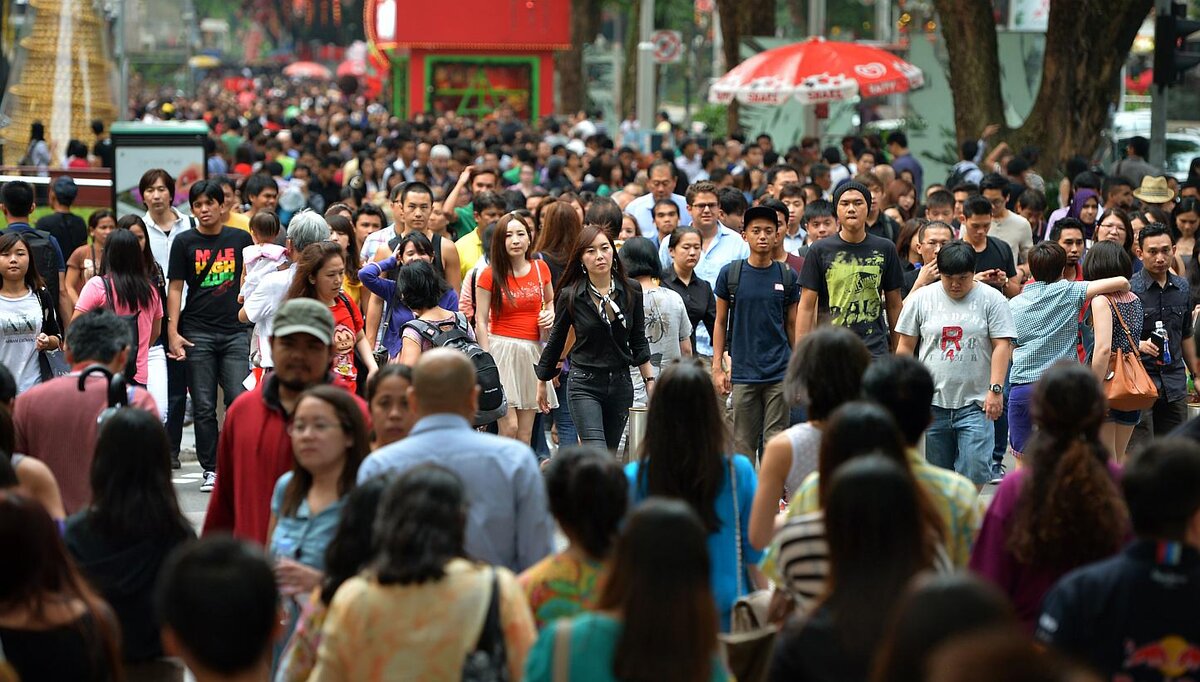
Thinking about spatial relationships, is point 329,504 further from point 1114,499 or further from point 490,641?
point 1114,499

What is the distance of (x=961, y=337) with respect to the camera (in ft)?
28.8

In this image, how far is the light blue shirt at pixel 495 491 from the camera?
5.00 m

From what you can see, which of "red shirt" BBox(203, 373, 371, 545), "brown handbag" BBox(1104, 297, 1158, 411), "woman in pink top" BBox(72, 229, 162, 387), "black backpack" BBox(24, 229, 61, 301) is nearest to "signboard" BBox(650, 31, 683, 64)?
"black backpack" BBox(24, 229, 61, 301)

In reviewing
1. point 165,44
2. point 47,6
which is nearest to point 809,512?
point 47,6

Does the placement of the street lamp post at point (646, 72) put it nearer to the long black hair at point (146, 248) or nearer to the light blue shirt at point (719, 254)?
the light blue shirt at point (719, 254)

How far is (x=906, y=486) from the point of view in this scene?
3.91 metres

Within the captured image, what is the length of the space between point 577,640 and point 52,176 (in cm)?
1394

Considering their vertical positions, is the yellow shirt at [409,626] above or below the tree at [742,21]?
below

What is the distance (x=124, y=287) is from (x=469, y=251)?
2698 mm

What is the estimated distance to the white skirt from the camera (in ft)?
32.1

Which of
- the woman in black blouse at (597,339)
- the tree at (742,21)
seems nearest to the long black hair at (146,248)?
the woman in black blouse at (597,339)

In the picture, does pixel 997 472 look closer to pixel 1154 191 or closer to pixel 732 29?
pixel 1154 191

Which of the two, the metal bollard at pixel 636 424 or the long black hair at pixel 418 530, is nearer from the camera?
the long black hair at pixel 418 530

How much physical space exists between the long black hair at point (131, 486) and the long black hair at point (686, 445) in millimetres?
1401
